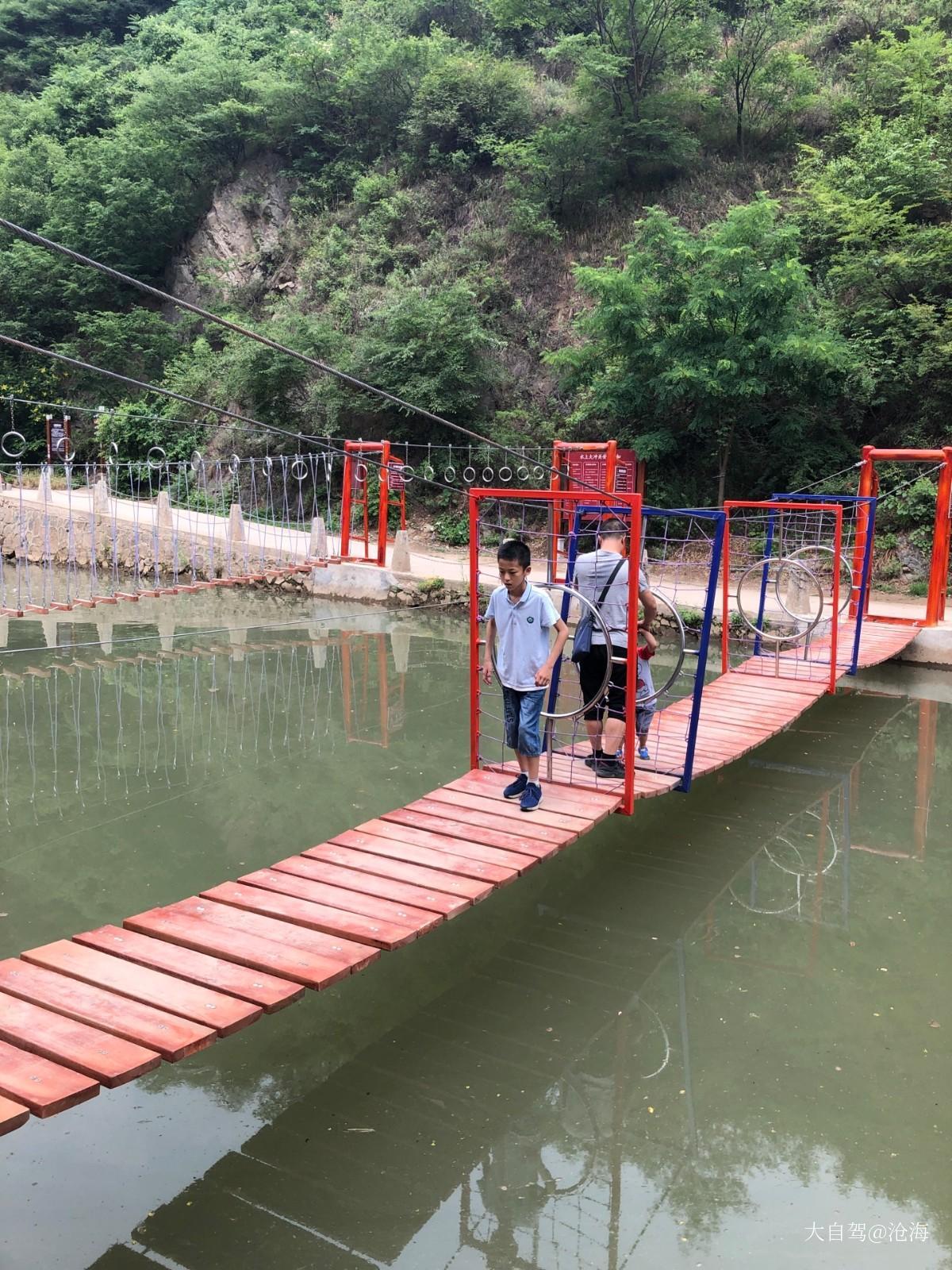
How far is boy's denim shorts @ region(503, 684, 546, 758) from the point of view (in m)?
4.94

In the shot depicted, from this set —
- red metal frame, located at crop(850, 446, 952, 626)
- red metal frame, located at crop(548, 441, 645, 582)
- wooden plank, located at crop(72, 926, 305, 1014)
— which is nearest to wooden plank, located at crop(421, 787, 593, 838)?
wooden plank, located at crop(72, 926, 305, 1014)

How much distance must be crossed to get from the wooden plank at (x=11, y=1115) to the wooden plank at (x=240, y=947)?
940mm

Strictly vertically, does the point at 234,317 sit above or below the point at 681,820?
above

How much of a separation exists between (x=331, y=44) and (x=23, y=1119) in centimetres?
2463

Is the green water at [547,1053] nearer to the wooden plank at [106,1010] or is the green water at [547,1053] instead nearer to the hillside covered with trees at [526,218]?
the wooden plank at [106,1010]

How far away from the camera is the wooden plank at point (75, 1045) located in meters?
2.86

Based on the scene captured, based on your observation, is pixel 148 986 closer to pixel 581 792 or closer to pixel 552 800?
pixel 552 800

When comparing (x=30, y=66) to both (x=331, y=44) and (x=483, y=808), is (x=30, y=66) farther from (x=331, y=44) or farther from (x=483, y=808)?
(x=483, y=808)

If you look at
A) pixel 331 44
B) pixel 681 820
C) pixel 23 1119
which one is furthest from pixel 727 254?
pixel 331 44

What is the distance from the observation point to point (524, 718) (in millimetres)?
4973

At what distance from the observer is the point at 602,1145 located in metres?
3.41

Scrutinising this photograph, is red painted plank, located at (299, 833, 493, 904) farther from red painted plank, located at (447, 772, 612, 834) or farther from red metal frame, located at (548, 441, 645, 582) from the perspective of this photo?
red metal frame, located at (548, 441, 645, 582)

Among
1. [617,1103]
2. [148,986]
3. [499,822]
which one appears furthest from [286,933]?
[499,822]

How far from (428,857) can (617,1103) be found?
133 cm
